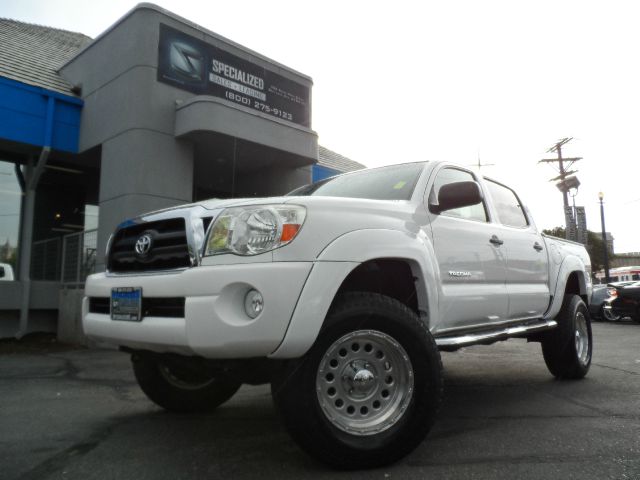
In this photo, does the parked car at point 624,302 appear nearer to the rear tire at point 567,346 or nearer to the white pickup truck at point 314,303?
the rear tire at point 567,346

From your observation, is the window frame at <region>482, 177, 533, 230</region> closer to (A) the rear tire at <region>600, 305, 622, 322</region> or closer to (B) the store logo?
(B) the store logo

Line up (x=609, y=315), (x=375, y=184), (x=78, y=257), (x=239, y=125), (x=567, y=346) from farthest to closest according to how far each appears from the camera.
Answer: (x=609, y=315)
(x=78, y=257)
(x=239, y=125)
(x=567, y=346)
(x=375, y=184)

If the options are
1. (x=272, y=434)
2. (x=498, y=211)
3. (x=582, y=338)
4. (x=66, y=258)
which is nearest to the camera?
(x=272, y=434)

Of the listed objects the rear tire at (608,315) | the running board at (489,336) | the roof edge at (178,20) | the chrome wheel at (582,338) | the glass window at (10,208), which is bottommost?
the rear tire at (608,315)

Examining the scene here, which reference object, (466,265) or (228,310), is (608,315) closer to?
(466,265)

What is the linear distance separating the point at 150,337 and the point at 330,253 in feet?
3.42

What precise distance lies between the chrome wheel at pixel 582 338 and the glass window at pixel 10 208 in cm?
1011

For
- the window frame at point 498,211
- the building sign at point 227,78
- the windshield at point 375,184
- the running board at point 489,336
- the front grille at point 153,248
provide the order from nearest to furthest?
the front grille at point 153,248, the running board at point 489,336, the windshield at point 375,184, the window frame at point 498,211, the building sign at point 227,78

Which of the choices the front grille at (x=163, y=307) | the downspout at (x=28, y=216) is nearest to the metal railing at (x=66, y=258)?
the downspout at (x=28, y=216)

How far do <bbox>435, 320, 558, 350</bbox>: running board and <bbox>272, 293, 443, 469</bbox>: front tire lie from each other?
561mm

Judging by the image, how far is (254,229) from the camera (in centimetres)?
264

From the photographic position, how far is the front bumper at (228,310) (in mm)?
2428

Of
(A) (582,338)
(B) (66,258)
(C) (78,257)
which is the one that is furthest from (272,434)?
(B) (66,258)

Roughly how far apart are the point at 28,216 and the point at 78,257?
1577 millimetres
